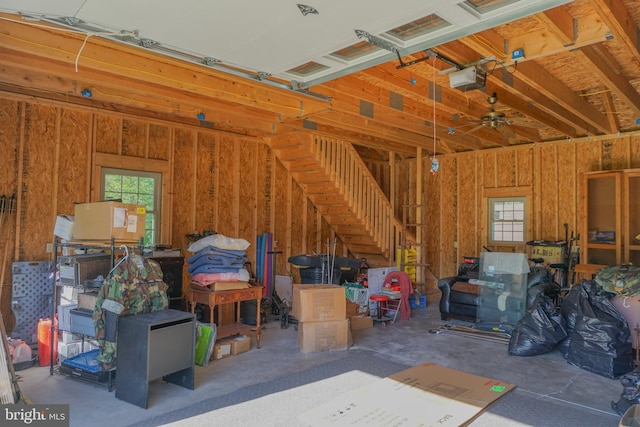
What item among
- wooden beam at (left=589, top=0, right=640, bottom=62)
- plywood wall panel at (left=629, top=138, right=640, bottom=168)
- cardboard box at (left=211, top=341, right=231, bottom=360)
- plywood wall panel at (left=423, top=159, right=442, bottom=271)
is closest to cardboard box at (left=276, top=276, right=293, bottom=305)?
cardboard box at (left=211, top=341, right=231, bottom=360)

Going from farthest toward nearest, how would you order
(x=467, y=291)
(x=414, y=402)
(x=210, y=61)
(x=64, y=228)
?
(x=467, y=291), (x=64, y=228), (x=210, y=61), (x=414, y=402)

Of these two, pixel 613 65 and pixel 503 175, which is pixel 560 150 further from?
pixel 613 65

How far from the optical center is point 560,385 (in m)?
4.20

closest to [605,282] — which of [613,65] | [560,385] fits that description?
[560,385]

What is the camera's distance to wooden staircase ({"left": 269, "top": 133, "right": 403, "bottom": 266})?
741 centimetres

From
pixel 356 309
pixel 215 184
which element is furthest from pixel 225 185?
pixel 356 309

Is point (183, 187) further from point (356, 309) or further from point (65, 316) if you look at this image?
point (356, 309)

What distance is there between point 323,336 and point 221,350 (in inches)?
47.3

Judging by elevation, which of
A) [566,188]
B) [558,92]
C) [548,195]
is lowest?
[548,195]

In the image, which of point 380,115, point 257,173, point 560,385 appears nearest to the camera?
point 560,385

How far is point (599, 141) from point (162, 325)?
25.0 ft

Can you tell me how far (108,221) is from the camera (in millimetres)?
4199

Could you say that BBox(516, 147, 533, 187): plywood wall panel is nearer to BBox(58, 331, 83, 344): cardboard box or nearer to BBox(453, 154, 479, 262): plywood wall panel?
BBox(453, 154, 479, 262): plywood wall panel

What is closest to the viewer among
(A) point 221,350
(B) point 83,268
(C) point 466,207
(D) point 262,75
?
(D) point 262,75
